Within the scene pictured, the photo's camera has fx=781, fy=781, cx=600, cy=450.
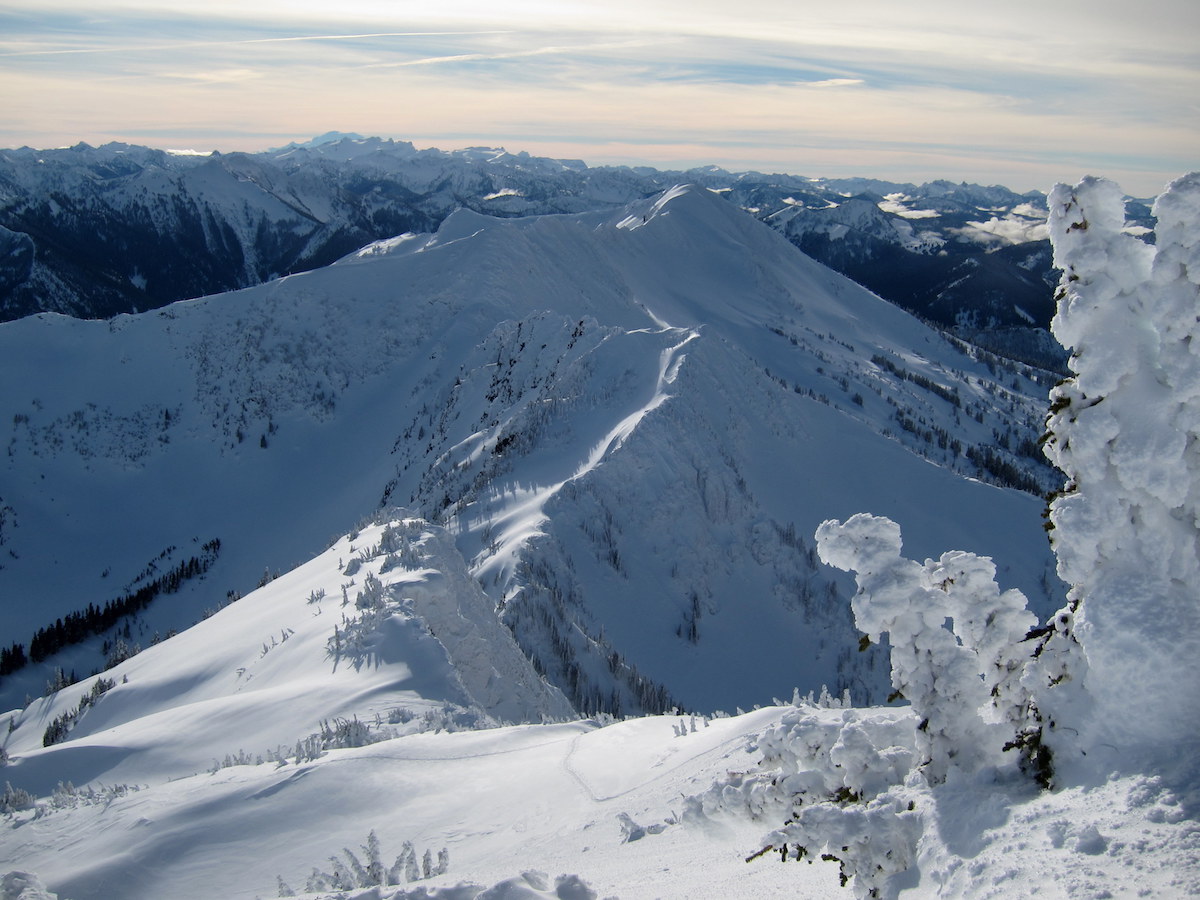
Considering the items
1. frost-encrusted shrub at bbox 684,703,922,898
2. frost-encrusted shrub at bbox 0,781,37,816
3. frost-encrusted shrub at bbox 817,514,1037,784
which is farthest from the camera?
frost-encrusted shrub at bbox 0,781,37,816

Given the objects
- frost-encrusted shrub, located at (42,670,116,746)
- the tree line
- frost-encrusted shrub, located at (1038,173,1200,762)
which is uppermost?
frost-encrusted shrub, located at (1038,173,1200,762)

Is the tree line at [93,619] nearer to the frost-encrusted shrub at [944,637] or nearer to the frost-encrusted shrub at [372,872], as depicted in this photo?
the frost-encrusted shrub at [372,872]

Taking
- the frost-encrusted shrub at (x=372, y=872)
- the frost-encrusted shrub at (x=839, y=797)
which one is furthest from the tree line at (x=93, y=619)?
the frost-encrusted shrub at (x=839, y=797)

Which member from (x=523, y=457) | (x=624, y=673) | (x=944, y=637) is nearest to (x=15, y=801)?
(x=944, y=637)

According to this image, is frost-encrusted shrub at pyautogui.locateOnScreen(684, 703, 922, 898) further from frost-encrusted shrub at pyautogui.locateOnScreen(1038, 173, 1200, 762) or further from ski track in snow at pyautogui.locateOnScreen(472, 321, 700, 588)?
ski track in snow at pyautogui.locateOnScreen(472, 321, 700, 588)

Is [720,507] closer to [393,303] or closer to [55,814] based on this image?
[55,814]

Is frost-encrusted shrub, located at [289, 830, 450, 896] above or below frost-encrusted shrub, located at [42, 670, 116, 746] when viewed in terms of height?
above

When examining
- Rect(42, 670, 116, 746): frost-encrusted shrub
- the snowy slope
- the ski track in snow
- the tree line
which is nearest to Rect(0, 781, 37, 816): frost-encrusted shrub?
Rect(42, 670, 116, 746): frost-encrusted shrub

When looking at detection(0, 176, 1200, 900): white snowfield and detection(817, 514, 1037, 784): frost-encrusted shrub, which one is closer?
detection(0, 176, 1200, 900): white snowfield

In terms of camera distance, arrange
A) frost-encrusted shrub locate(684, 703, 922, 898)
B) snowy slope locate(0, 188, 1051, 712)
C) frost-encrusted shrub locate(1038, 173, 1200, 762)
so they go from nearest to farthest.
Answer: frost-encrusted shrub locate(1038, 173, 1200, 762)
frost-encrusted shrub locate(684, 703, 922, 898)
snowy slope locate(0, 188, 1051, 712)
